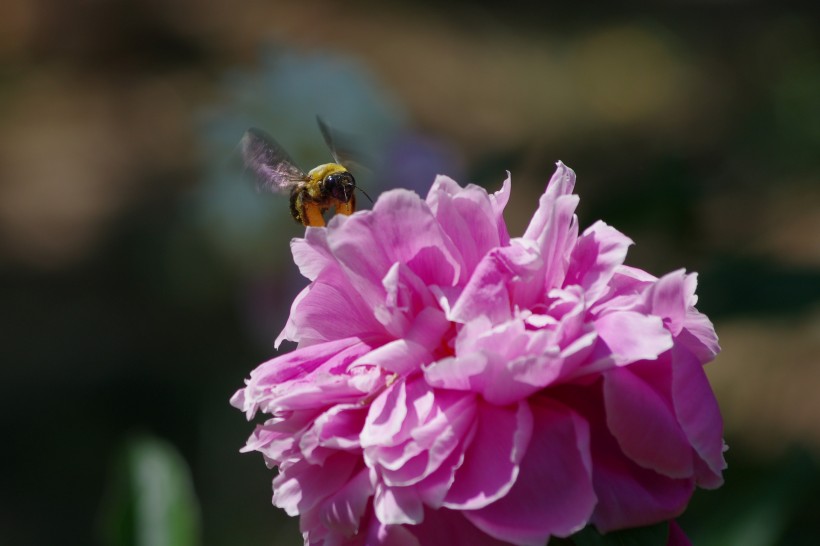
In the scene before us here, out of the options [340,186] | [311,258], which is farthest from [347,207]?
[311,258]

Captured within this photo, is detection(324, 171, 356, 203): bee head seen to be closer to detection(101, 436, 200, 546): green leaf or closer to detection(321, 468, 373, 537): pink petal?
detection(101, 436, 200, 546): green leaf

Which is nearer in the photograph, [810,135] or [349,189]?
[349,189]

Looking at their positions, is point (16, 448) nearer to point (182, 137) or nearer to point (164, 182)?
point (164, 182)

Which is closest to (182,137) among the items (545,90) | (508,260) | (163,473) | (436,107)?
(436,107)

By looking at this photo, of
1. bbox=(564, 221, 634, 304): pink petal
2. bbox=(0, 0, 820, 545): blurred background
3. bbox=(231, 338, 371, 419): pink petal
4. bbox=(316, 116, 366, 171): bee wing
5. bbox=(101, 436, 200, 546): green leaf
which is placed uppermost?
bbox=(564, 221, 634, 304): pink petal

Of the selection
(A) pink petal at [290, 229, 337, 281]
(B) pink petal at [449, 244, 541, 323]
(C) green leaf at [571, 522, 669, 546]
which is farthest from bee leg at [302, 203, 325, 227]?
(C) green leaf at [571, 522, 669, 546]

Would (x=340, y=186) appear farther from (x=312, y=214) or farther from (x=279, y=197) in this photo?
(x=279, y=197)
